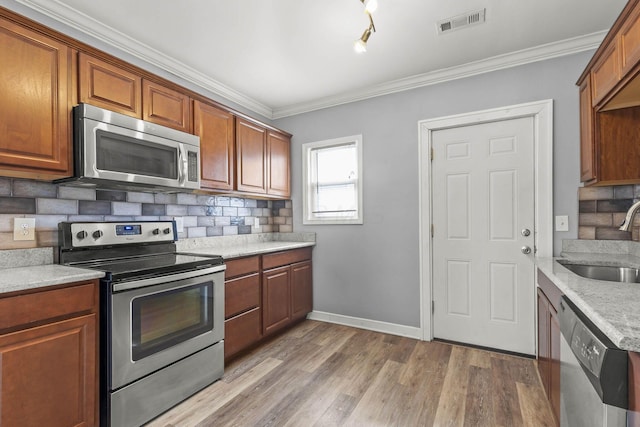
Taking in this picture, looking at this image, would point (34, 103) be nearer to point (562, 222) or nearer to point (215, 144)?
point (215, 144)

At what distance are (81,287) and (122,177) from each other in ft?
2.32

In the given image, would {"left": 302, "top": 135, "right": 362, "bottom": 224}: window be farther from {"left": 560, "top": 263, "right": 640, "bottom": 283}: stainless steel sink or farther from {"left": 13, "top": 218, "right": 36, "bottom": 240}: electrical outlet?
{"left": 13, "top": 218, "right": 36, "bottom": 240}: electrical outlet

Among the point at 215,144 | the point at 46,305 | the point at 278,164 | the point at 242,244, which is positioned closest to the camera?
the point at 46,305

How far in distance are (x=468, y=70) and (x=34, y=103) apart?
3.11m

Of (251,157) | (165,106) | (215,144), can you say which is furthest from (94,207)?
(251,157)

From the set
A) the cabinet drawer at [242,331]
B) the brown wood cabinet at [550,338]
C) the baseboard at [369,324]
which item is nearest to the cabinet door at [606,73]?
the brown wood cabinet at [550,338]

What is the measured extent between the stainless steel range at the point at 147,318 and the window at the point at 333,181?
1.55 metres

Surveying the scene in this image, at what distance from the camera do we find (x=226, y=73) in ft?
9.39

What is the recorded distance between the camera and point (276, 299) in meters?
2.93

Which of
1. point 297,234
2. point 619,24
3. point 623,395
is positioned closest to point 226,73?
point 297,234

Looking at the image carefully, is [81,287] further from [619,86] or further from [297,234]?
[619,86]

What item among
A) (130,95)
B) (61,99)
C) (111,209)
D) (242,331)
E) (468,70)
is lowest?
(242,331)

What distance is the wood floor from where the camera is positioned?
1.79 meters

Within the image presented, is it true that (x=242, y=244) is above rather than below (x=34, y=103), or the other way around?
below
